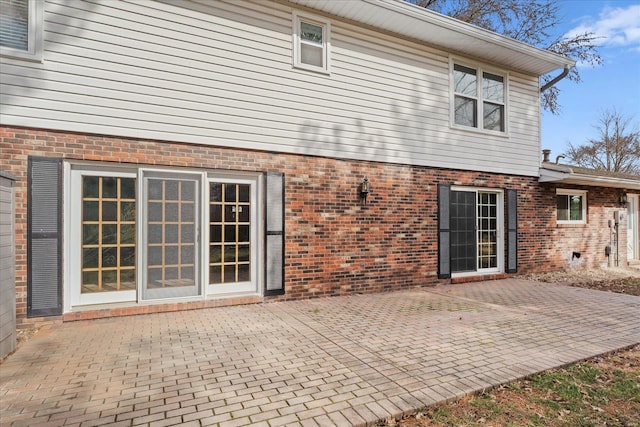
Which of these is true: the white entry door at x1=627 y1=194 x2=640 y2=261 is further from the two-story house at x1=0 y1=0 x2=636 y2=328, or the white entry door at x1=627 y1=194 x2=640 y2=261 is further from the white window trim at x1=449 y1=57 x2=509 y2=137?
the white window trim at x1=449 y1=57 x2=509 y2=137

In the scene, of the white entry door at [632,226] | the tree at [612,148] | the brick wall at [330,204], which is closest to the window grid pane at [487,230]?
the brick wall at [330,204]

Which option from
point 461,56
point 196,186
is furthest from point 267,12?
point 461,56

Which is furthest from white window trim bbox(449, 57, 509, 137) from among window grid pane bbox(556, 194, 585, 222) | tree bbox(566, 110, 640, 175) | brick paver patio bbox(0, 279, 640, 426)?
tree bbox(566, 110, 640, 175)

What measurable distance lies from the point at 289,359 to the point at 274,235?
279 centimetres

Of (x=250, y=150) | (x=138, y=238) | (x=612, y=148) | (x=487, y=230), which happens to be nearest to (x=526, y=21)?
(x=487, y=230)

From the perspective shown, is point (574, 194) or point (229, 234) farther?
point (574, 194)

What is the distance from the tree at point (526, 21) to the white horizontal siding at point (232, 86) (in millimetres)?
6460

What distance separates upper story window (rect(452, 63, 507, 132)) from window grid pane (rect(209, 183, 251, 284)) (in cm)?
527

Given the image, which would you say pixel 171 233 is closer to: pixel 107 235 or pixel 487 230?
pixel 107 235

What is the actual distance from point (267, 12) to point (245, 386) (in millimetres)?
5873

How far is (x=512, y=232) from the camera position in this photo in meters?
8.87

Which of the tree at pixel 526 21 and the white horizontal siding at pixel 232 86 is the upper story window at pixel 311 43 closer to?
the white horizontal siding at pixel 232 86

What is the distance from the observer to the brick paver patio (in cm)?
269

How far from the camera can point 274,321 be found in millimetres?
5059
